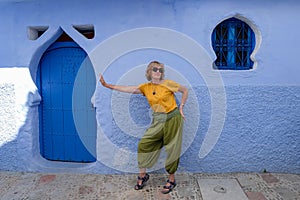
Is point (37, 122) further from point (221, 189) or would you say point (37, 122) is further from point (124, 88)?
point (221, 189)

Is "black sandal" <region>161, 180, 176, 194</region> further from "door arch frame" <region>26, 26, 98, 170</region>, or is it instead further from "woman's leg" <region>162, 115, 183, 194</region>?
"door arch frame" <region>26, 26, 98, 170</region>

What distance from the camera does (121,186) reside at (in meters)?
3.79

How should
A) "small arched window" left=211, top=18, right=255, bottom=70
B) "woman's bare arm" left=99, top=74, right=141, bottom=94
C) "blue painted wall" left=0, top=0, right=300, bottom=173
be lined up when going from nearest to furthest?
"woman's bare arm" left=99, top=74, right=141, bottom=94, "blue painted wall" left=0, top=0, right=300, bottom=173, "small arched window" left=211, top=18, right=255, bottom=70

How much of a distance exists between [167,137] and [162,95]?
56 cm

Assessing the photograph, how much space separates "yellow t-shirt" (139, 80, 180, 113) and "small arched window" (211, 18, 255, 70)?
3.25ft

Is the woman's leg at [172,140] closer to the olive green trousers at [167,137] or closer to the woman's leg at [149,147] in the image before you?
the olive green trousers at [167,137]

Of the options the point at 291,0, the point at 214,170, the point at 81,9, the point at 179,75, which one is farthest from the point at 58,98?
the point at 291,0

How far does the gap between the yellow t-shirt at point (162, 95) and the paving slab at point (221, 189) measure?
45.6 inches

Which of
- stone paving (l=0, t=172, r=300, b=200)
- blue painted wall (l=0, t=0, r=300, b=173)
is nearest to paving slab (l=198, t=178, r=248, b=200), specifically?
stone paving (l=0, t=172, r=300, b=200)

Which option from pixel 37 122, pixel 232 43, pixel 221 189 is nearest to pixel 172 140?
pixel 221 189

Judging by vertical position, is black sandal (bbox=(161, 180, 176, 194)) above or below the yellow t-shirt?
below

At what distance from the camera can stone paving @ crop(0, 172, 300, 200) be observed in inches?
A: 138

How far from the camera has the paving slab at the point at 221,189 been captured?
3.44 meters

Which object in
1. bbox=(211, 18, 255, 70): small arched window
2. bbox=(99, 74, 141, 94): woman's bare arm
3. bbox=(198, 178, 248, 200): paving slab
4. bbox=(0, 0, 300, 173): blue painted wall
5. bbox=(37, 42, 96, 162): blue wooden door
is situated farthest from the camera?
bbox=(37, 42, 96, 162): blue wooden door
